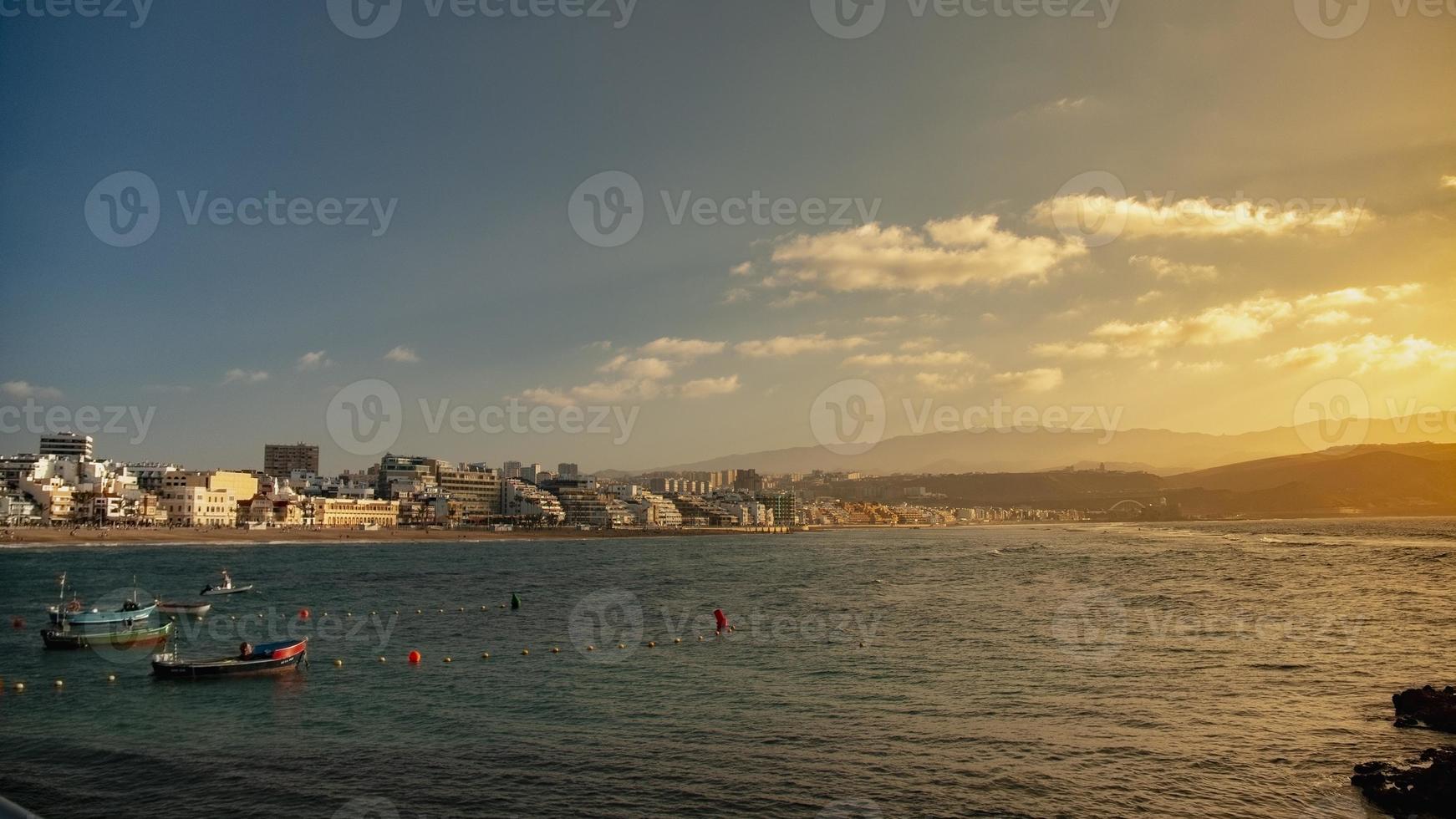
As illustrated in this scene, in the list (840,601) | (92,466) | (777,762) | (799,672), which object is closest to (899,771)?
(777,762)

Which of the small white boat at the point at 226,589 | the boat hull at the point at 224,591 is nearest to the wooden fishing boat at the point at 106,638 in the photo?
the boat hull at the point at 224,591

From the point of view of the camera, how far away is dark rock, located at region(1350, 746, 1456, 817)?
16734 mm

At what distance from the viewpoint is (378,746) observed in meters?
22.4

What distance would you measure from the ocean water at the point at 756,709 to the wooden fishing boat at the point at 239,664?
64 cm

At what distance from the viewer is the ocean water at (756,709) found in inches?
728

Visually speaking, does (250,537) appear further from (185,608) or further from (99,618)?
(99,618)

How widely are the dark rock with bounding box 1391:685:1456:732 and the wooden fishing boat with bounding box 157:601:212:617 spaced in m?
55.4

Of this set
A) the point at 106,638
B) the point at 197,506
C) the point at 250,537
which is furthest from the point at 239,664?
the point at 197,506

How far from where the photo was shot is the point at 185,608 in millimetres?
50281

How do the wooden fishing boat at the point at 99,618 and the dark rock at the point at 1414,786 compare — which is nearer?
the dark rock at the point at 1414,786

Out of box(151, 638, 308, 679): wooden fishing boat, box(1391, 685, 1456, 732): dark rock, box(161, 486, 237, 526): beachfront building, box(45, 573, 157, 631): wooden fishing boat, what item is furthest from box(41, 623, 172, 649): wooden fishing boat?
box(161, 486, 237, 526): beachfront building

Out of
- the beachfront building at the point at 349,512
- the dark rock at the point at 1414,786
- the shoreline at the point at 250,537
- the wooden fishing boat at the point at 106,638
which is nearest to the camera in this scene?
the dark rock at the point at 1414,786

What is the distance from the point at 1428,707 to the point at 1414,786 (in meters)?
7.78

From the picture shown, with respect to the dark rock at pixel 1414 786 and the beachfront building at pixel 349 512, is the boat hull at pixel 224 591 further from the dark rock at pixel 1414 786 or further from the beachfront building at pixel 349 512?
the beachfront building at pixel 349 512
